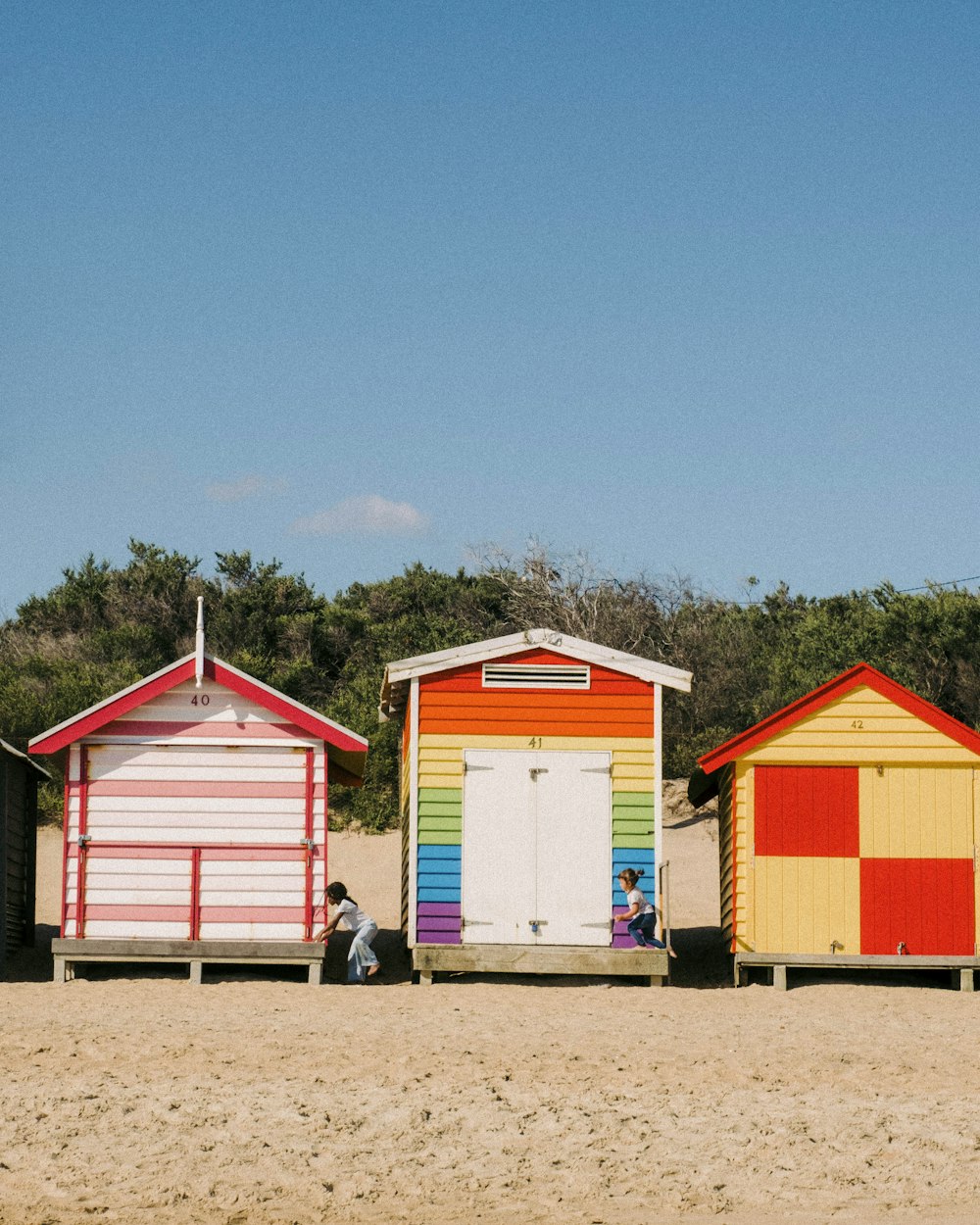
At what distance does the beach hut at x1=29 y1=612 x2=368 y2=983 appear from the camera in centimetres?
1769

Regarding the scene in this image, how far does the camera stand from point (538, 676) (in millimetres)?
18219

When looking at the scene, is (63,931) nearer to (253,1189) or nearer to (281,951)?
(281,951)

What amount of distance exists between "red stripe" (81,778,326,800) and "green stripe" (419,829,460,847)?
116 cm

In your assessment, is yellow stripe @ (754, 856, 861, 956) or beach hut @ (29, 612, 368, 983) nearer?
beach hut @ (29, 612, 368, 983)

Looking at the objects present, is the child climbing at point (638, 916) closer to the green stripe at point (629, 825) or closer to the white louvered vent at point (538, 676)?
the green stripe at point (629, 825)

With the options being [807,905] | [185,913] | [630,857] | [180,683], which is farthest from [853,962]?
[180,683]

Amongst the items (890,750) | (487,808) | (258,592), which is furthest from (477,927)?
(258,592)

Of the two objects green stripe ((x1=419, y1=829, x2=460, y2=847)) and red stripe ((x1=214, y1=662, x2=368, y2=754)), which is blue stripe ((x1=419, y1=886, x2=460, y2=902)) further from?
red stripe ((x1=214, y1=662, x2=368, y2=754))

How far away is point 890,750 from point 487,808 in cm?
437

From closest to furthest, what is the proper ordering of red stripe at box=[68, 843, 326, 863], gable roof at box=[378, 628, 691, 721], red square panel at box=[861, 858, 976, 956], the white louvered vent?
1. red stripe at box=[68, 843, 326, 863]
2. red square panel at box=[861, 858, 976, 956]
3. gable roof at box=[378, 628, 691, 721]
4. the white louvered vent

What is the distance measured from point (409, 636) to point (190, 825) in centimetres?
2074

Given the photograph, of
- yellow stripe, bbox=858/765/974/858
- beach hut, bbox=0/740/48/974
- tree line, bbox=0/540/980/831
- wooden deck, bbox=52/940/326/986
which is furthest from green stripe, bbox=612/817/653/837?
tree line, bbox=0/540/980/831

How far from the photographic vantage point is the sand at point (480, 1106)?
33.2ft

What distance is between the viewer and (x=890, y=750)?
18047 mm
